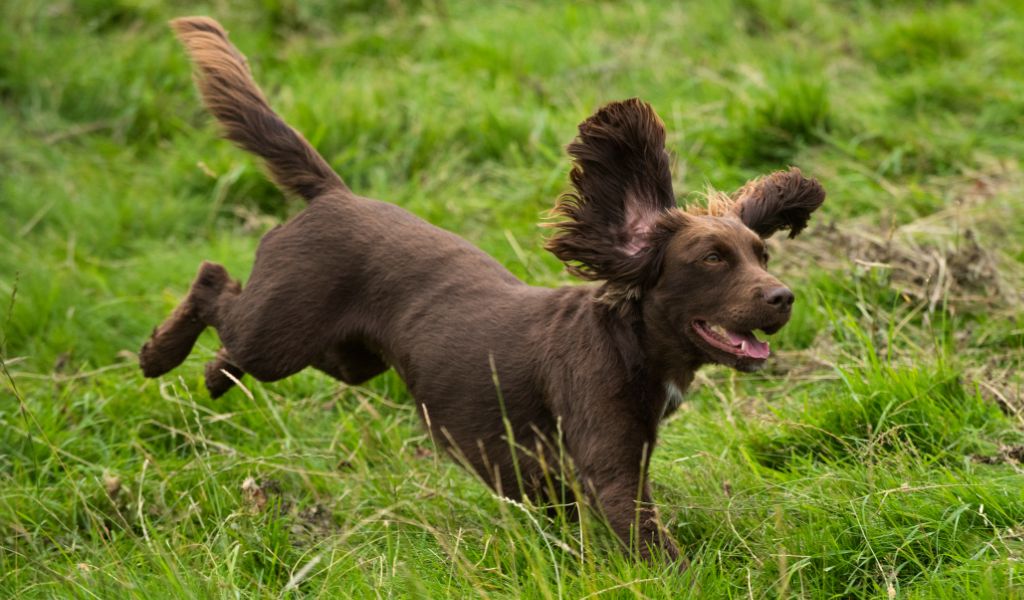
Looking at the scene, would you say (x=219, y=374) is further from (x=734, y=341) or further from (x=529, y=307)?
(x=734, y=341)

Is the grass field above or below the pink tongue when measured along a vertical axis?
below

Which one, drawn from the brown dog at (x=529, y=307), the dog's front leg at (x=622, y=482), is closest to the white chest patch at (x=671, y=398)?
the brown dog at (x=529, y=307)

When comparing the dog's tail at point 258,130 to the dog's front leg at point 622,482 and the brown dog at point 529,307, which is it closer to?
the brown dog at point 529,307

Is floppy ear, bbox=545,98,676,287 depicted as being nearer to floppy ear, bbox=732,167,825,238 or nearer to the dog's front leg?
floppy ear, bbox=732,167,825,238

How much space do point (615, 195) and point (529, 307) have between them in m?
0.47

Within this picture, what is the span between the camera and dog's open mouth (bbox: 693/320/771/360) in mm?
3646

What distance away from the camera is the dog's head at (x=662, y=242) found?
145 inches

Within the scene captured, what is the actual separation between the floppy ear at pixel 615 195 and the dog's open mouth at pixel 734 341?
28cm

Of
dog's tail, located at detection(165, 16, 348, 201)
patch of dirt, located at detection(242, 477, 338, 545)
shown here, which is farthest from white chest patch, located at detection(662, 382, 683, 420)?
dog's tail, located at detection(165, 16, 348, 201)

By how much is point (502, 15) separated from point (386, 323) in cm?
470

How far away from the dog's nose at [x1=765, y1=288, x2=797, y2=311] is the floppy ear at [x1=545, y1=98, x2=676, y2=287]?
0.46 meters

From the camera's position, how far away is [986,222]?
5895 millimetres

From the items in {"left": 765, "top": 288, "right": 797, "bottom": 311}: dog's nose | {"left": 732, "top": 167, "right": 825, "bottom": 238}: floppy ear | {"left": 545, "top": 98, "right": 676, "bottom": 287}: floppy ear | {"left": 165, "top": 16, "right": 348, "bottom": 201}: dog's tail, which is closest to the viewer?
{"left": 765, "top": 288, "right": 797, "bottom": 311}: dog's nose

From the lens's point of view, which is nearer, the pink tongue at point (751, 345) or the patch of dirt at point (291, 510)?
the pink tongue at point (751, 345)
